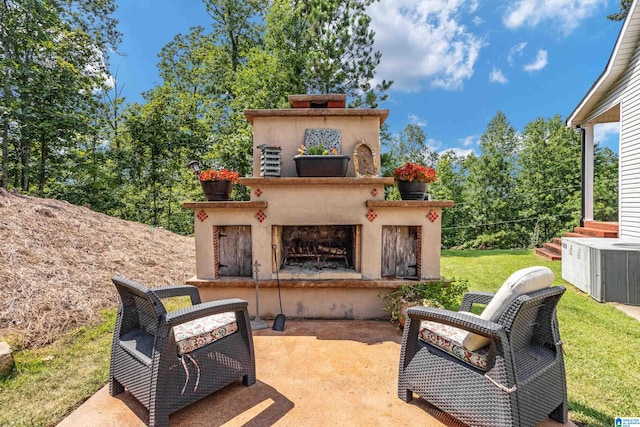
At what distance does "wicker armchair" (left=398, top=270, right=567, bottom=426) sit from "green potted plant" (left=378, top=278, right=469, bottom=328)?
1.32 meters

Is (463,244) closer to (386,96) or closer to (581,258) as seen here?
(386,96)

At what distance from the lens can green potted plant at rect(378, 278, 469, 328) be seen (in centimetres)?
347

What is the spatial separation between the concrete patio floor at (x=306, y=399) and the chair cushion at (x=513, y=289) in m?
0.67

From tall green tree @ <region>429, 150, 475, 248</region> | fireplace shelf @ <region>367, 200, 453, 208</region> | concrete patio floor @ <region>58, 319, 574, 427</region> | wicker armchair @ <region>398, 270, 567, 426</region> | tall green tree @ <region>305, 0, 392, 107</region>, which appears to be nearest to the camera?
wicker armchair @ <region>398, 270, 567, 426</region>

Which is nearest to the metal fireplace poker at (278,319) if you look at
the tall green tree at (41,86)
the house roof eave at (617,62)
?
the house roof eave at (617,62)

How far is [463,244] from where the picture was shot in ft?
44.1

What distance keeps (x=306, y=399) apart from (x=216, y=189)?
2850mm

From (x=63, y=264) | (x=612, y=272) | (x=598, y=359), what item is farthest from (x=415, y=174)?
(x=63, y=264)

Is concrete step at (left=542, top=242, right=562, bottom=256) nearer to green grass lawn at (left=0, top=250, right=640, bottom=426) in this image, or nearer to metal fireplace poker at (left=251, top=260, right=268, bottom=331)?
green grass lawn at (left=0, top=250, right=640, bottom=426)

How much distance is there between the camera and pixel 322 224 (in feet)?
12.7

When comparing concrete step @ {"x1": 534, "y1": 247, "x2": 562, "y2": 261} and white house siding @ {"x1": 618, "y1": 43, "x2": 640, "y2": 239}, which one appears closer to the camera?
white house siding @ {"x1": 618, "y1": 43, "x2": 640, "y2": 239}

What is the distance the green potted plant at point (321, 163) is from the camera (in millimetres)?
3855

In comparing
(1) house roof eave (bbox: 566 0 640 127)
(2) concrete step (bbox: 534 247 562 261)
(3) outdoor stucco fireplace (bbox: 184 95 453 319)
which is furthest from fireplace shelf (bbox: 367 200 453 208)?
(1) house roof eave (bbox: 566 0 640 127)

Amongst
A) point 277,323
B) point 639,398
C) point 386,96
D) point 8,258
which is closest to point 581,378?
point 639,398
